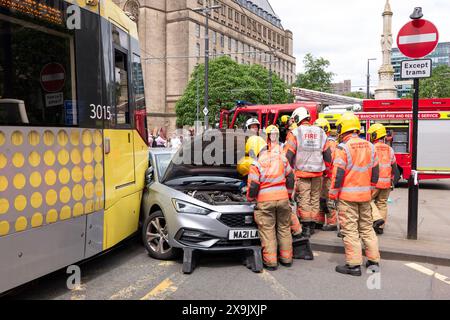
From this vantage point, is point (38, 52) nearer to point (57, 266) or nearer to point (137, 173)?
point (57, 266)

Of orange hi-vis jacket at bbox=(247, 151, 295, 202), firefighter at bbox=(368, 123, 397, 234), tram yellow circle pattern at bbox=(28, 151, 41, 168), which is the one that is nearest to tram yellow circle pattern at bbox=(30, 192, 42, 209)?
tram yellow circle pattern at bbox=(28, 151, 41, 168)

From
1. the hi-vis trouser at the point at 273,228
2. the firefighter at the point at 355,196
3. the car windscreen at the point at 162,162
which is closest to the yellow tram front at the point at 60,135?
the car windscreen at the point at 162,162

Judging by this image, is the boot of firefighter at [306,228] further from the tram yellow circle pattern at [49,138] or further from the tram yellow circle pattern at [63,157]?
the tram yellow circle pattern at [49,138]

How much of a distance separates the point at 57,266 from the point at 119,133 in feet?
5.94

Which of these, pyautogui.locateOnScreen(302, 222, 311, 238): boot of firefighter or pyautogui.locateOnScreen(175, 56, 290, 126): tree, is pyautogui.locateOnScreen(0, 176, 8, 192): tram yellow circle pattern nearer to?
pyautogui.locateOnScreen(302, 222, 311, 238): boot of firefighter

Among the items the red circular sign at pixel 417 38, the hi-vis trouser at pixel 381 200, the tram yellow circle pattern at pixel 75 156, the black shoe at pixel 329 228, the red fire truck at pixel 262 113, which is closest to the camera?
the tram yellow circle pattern at pixel 75 156

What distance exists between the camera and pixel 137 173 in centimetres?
588

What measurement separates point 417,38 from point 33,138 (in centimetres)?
555

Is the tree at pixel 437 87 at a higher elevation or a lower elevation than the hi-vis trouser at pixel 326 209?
higher

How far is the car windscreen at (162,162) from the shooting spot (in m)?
6.31

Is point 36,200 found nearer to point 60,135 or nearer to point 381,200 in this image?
point 60,135

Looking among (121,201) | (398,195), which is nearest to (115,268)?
(121,201)

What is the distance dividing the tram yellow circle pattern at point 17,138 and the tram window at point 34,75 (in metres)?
0.09

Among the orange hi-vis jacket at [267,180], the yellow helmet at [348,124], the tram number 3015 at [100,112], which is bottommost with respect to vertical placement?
the orange hi-vis jacket at [267,180]
